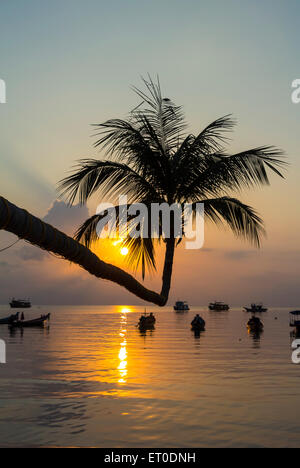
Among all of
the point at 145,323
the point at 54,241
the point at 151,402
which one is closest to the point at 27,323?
the point at 145,323

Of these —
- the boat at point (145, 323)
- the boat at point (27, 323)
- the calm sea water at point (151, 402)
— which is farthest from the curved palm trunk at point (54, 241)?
the boat at point (27, 323)

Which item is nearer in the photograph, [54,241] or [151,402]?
[54,241]

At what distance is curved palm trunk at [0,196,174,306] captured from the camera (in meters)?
3.41

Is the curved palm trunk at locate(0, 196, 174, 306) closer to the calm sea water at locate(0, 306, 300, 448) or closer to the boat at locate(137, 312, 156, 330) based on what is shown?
the calm sea water at locate(0, 306, 300, 448)

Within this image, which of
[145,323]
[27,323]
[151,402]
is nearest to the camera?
[151,402]

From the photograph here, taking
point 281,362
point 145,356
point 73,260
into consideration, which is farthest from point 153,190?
point 145,356

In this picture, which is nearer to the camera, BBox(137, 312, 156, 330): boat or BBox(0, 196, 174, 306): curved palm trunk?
BBox(0, 196, 174, 306): curved palm trunk

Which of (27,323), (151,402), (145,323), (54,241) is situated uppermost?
(54,241)

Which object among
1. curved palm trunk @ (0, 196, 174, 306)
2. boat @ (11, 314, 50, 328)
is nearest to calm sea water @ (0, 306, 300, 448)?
curved palm trunk @ (0, 196, 174, 306)

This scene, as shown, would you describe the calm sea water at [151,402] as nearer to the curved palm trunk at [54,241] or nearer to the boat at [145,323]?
the curved palm trunk at [54,241]

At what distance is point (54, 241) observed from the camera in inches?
158

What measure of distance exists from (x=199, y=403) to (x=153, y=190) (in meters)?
23.4

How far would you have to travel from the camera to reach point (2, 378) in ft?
127

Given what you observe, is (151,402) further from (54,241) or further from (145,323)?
(145,323)
